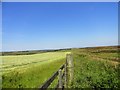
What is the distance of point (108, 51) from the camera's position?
55.4 feet

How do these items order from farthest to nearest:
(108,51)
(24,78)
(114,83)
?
(108,51)
(24,78)
(114,83)

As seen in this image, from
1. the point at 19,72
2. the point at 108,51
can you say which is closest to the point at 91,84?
the point at 19,72

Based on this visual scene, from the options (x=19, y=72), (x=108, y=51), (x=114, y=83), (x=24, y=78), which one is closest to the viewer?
(x=114, y=83)

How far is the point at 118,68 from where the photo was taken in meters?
8.46

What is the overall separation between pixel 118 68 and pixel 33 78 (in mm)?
2597

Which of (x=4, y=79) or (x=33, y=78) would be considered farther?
(x=33, y=78)

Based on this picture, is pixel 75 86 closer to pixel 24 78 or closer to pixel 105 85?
pixel 105 85

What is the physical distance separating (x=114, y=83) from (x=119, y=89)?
23cm

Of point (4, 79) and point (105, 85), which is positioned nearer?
point (105, 85)

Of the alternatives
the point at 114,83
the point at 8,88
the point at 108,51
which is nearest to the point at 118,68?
the point at 114,83

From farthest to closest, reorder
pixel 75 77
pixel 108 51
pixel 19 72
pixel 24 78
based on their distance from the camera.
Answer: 1. pixel 108 51
2. pixel 19 72
3. pixel 24 78
4. pixel 75 77

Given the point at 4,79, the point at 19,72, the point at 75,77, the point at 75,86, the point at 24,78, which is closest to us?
the point at 75,86

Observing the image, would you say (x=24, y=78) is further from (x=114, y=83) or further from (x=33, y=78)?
(x=114, y=83)

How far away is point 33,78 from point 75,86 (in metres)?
2.77
